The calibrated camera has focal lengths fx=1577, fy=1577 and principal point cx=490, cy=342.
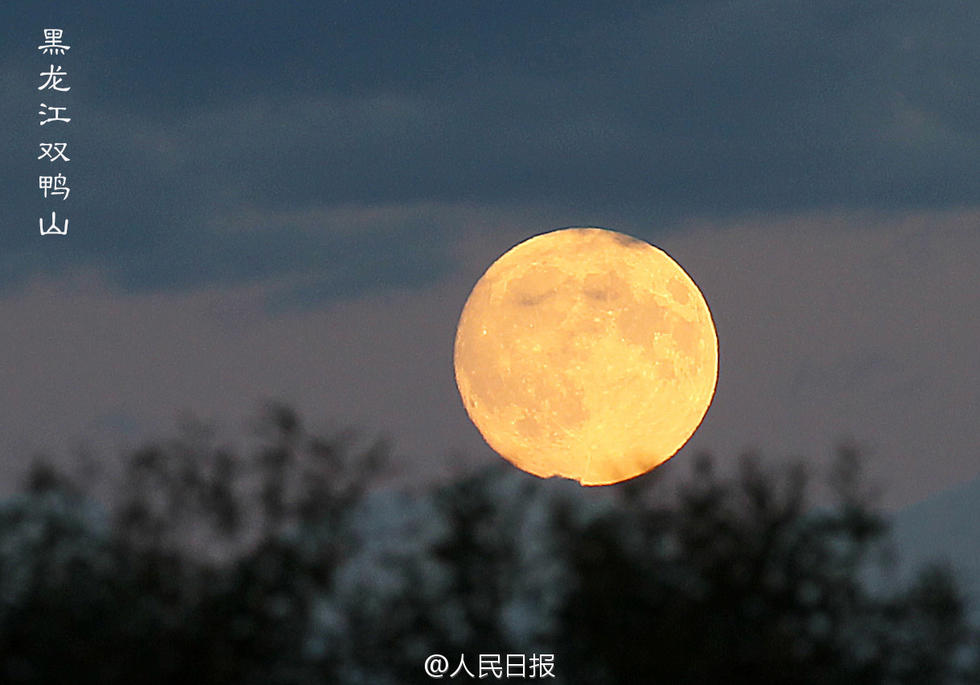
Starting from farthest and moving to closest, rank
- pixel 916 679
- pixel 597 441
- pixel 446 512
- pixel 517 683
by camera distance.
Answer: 1. pixel 597 441
2. pixel 446 512
3. pixel 916 679
4. pixel 517 683

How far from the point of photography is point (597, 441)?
1018 inches

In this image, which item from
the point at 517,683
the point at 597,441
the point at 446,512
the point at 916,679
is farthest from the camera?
the point at 597,441

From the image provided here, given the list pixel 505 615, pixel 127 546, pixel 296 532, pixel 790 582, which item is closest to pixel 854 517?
pixel 790 582

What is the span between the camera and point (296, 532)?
23391mm

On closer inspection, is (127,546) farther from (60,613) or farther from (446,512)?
(446,512)

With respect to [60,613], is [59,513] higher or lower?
higher

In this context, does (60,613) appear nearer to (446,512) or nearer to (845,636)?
(446,512)

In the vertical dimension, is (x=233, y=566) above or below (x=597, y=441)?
below

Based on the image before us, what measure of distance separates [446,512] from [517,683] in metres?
3.96

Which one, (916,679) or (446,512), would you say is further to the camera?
(446,512)

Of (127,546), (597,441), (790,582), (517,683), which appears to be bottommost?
(517,683)

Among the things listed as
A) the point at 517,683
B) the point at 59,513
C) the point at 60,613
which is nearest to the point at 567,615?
the point at 517,683

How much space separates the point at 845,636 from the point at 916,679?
124cm

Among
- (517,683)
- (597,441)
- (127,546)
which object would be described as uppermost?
(597,441)
